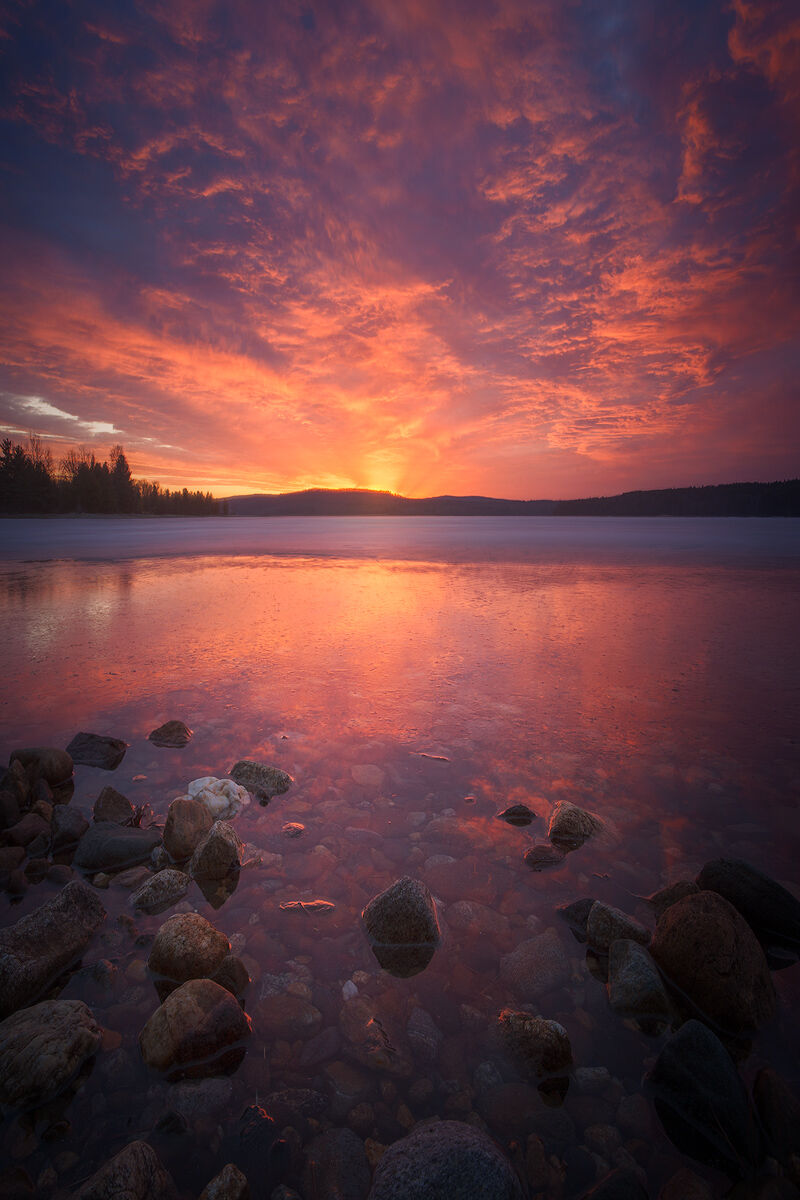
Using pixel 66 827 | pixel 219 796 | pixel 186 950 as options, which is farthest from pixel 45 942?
pixel 219 796

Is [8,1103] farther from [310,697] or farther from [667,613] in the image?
[667,613]

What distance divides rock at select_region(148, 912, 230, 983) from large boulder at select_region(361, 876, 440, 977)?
1004 millimetres

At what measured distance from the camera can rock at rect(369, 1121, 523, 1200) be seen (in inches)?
78.7

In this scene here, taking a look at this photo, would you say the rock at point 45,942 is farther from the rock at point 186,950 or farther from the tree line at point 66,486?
the tree line at point 66,486

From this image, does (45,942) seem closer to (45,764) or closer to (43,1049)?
(43,1049)

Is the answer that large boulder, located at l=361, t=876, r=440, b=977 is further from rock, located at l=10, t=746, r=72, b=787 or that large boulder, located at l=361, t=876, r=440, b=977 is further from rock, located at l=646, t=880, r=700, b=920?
rock, located at l=10, t=746, r=72, b=787

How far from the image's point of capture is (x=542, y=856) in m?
A: 4.14

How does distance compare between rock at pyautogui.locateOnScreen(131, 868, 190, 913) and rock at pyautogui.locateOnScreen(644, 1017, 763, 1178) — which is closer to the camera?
rock at pyautogui.locateOnScreen(644, 1017, 763, 1178)

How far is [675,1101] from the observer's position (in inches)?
96.3

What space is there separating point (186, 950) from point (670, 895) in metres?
3.39

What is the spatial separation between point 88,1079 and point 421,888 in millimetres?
2071

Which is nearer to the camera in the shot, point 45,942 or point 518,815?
point 45,942

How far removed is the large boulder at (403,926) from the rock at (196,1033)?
938 mm

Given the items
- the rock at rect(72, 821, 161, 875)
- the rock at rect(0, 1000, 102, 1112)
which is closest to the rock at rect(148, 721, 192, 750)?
the rock at rect(72, 821, 161, 875)
